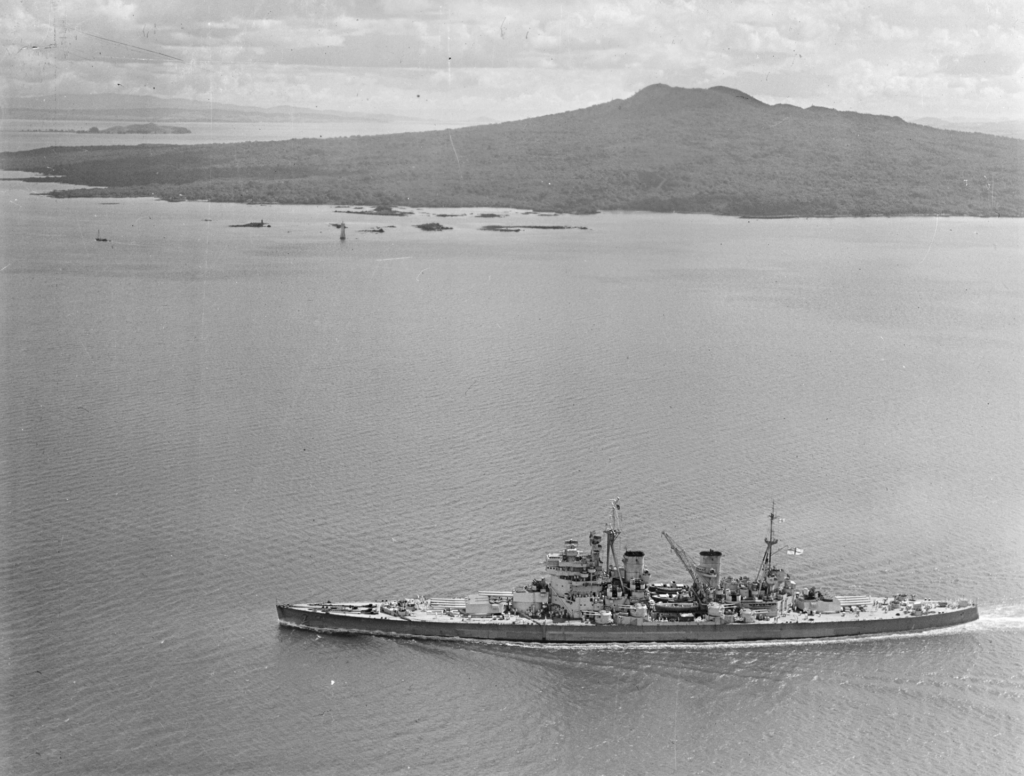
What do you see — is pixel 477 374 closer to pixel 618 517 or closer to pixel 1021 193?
pixel 618 517

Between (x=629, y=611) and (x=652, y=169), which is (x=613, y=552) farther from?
(x=652, y=169)

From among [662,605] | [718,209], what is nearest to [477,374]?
[662,605]

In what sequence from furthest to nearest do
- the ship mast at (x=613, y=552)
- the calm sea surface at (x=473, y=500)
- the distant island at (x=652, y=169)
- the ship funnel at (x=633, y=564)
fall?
1. the distant island at (x=652, y=169)
2. the ship funnel at (x=633, y=564)
3. the ship mast at (x=613, y=552)
4. the calm sea surface at (x=473, y=500)

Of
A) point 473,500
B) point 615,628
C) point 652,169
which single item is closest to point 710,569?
point 615,628

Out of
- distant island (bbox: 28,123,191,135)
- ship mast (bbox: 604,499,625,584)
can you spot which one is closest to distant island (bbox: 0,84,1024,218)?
distant island (bbox: 28,123,191,135)

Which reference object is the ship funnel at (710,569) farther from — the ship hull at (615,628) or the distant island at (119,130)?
the distant island at (119,130)

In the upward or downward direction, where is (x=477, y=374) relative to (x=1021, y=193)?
downward

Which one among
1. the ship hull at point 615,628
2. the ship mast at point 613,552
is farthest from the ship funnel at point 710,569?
the ship mast at point 613,552
